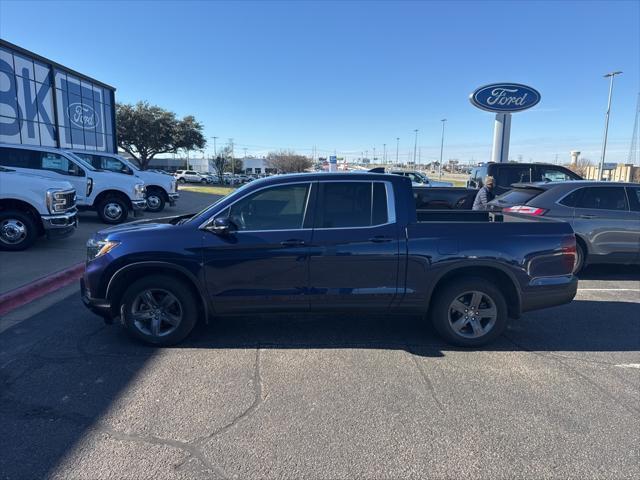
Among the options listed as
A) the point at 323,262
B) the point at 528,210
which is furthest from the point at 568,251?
the point at 528,210

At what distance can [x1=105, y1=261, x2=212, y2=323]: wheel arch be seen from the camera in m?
4.08

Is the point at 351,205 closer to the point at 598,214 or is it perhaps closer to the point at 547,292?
the point at 547,292

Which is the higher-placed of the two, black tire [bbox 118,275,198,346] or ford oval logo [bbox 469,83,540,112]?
ford oval logo [bbox 469,83,540,112]

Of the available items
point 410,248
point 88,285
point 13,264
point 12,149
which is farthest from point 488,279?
point 12,149

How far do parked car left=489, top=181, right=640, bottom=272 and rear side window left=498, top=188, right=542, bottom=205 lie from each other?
0.19m

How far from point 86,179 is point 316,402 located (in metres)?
11.4

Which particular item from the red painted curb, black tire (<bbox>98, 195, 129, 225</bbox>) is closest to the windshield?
black tire (<bbox>98, 195, 129, 225</bbox>)

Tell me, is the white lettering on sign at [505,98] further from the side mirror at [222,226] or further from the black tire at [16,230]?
the side mirror at [222,226]

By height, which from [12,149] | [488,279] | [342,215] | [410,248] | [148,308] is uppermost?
[12,149]

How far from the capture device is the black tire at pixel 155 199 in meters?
16.7

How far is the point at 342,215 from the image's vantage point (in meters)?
4.22

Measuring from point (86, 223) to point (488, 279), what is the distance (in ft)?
39.6

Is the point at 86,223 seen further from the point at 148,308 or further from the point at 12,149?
the point at 148,308

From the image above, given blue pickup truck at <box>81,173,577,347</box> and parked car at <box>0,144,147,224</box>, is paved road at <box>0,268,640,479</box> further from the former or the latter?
parked car at <box>0,144,147,224</box>
